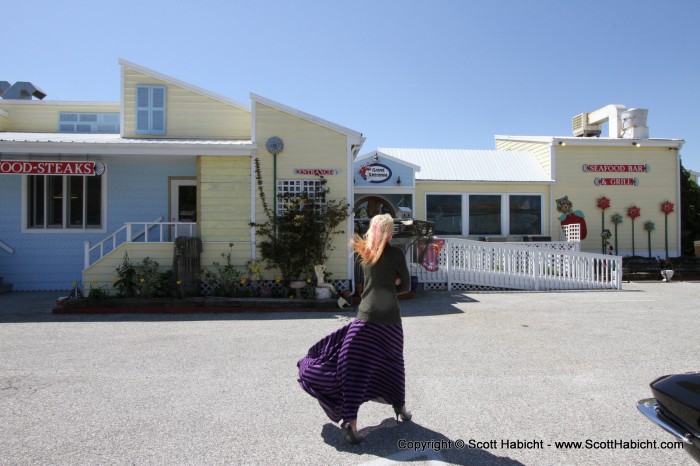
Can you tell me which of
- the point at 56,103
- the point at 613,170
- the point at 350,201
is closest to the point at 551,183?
the point at 613,170

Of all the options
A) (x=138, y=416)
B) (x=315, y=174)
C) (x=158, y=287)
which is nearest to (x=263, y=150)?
(x=315, y=174)

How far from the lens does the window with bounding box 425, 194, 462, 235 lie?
16.9 metres

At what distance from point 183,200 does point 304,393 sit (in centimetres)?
940

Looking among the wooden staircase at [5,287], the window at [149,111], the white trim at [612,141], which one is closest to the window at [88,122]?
the window at [149,111]

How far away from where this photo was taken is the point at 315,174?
11703 millimetres

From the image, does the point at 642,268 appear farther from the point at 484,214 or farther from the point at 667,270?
the point at 484,214

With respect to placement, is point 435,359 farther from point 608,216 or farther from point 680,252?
point 680,252

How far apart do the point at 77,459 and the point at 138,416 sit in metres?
0.81

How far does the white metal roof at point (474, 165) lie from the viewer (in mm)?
17125

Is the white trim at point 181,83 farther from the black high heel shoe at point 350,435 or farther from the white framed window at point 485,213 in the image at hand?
the black high heel shoe at point 350,435

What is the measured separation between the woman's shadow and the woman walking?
0.13 metres

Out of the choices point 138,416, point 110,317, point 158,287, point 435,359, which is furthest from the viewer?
point 158,287

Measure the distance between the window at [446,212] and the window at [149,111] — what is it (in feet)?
27.4

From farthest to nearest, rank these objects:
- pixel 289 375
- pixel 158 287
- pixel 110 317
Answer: pixel 158 287 → pixel 110 317 → pixel 289 375
